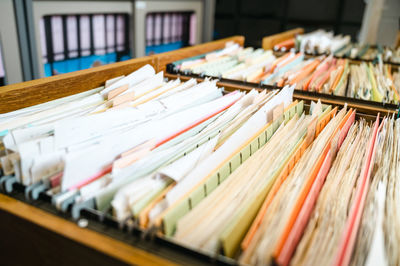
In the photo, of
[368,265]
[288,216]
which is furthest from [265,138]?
[368,265]

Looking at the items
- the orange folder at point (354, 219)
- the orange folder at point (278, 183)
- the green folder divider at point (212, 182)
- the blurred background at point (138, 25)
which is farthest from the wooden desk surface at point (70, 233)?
the blurred background at point (138, 25)

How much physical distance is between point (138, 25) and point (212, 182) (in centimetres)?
376

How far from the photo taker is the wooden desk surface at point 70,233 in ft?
2.29

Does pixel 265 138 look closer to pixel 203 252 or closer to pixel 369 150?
pixel 369 150

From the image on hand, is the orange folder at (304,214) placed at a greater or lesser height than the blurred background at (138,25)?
lesser

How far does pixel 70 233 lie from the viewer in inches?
29.6

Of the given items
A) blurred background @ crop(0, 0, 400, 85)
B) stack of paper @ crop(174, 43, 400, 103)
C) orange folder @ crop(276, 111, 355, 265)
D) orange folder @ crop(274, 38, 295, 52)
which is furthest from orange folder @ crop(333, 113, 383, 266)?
blurred background @ crop(0, 0, 400, 85)

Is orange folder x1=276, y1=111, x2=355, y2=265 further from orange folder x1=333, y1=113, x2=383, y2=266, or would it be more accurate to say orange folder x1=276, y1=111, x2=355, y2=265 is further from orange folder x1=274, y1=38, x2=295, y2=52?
orange folder x1=274, y1=38, x2=295, y2=52

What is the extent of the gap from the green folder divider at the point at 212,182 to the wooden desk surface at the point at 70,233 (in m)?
0.09

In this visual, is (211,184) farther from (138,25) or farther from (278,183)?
(138,25)

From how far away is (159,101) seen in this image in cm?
135

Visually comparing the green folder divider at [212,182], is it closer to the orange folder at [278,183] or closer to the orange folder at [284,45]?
the orange folder at [278,183]

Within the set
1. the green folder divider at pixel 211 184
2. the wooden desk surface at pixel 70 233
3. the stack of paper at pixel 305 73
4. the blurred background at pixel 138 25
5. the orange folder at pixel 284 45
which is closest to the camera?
the wooden desk surface at pixel 70 233

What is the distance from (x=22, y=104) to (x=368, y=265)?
4.14 ft
